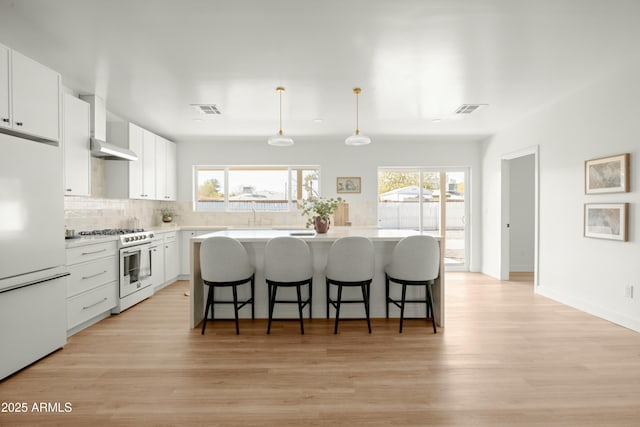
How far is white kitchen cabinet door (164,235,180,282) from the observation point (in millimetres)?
5406

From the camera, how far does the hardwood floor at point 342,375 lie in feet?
6.60

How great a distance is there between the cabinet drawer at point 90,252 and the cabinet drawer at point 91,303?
347 millimetres

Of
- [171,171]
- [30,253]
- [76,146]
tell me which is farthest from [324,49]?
[171,171]

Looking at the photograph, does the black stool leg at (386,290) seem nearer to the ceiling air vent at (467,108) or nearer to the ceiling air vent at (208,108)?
the ceiling air vent at (467,108)

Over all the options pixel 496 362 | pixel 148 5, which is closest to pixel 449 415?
pixel 496 362

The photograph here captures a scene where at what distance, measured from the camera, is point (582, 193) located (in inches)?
160

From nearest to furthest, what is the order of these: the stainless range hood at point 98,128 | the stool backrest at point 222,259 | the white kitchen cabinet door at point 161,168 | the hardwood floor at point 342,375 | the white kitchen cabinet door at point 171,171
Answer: the hardwood floor at point 342,375
the stool backrest at point 222,259
the stainless range hood at point 98,128
the white kitchen cabinet door at point 161,168
the white kitchen cabinet door at point 171,171

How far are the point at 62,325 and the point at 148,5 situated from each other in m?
2.62

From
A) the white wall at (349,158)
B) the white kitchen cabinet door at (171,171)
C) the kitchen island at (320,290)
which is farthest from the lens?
the white wall at (349,158)

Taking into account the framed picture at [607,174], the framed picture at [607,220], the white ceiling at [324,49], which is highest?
the white ceiling at [324,49]

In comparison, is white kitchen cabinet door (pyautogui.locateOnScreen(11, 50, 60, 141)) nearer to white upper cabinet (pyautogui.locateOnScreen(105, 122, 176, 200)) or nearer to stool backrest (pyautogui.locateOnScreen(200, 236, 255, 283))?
stool backrest (pyautogui.locateOnScreen(200, 236, 255, 283))

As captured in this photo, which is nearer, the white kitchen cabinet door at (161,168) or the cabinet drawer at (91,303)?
the cabinet drawer at (91,303)

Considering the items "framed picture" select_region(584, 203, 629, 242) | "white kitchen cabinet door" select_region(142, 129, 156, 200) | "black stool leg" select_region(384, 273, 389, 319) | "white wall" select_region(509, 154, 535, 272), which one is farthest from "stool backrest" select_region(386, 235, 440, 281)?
"white wall" select_region(509, 154, 535, 272)

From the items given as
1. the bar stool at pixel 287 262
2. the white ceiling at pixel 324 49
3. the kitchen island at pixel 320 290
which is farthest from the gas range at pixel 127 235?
the bar stool at pixel 287 262
